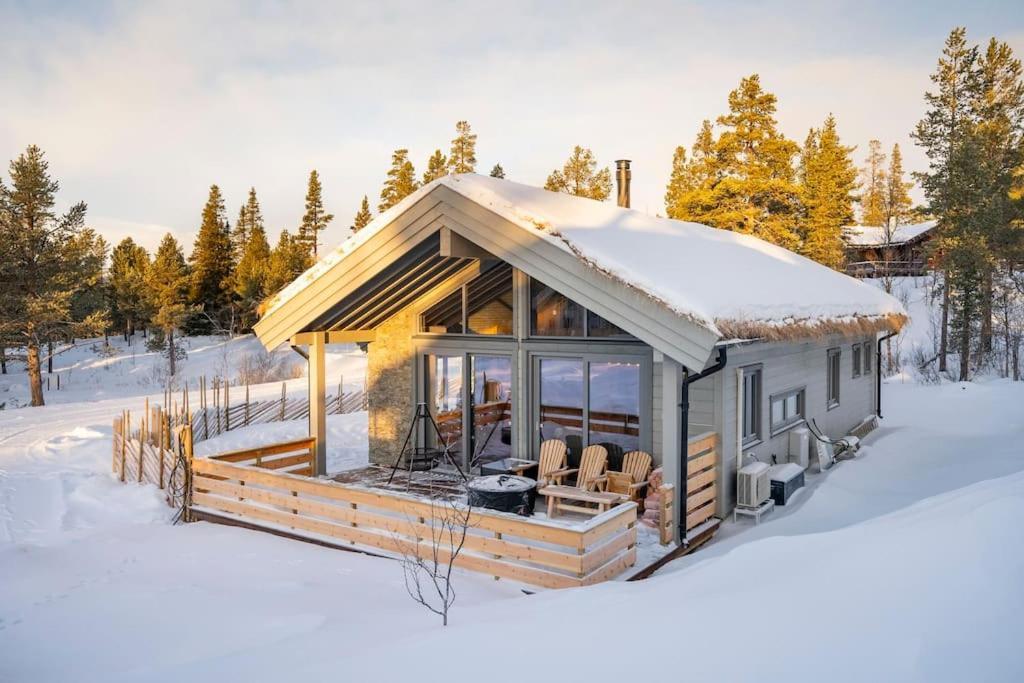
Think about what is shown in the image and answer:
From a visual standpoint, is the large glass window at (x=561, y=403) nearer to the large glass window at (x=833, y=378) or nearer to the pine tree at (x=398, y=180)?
the large glass window at (x=833, y=378)

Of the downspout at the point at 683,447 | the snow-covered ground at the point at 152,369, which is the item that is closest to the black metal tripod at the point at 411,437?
the downspout at the point at 683,447

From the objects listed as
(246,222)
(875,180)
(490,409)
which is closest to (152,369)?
(246,222)

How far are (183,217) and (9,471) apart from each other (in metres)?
39.1

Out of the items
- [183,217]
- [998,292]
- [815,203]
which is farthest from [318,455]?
[183,217]

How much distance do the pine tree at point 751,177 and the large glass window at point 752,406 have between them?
2204 cm

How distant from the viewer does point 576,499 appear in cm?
888

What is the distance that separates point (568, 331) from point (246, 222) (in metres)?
55.8

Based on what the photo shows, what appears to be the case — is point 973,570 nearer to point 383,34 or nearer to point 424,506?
point 424,506

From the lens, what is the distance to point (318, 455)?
11.2m

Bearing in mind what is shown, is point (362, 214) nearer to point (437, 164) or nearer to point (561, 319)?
point (437, 164)

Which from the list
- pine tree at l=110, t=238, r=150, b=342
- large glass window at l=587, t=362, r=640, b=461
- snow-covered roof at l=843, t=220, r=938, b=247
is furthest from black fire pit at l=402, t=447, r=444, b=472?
snow-covered roof at l=843, t=220, r=938, b=247

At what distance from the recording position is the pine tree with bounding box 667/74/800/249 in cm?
3020

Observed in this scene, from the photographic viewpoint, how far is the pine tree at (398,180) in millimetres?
40125

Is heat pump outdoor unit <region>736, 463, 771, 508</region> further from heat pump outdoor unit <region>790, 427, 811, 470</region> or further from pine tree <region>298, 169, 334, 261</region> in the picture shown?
pine tree <region>298, 169, 334, 261</region>
